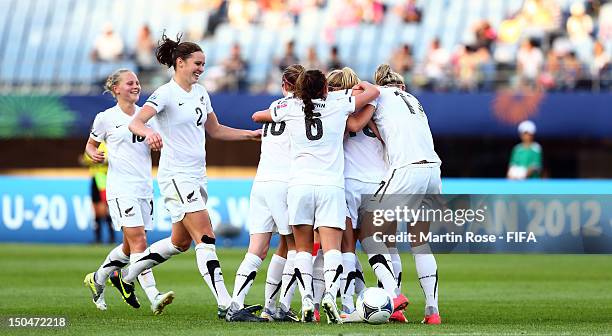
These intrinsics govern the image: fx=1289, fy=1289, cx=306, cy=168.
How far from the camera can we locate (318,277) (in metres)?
10.5

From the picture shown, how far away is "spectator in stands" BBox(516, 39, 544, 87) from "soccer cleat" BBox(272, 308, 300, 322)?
15384 mm

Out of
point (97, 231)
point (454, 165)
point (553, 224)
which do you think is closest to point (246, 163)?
point (454, 165)

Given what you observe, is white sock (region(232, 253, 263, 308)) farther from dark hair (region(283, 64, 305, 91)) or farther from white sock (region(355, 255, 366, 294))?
dark hair (region(283, 64, 305, 91))

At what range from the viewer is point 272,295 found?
34.1 feet

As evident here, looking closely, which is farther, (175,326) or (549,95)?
(549,95)

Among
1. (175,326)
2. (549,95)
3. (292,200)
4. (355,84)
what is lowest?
(175,326)

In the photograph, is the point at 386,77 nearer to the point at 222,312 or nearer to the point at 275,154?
the point at 275,154

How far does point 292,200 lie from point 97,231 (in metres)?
13.7

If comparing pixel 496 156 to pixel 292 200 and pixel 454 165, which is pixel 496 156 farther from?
pixel 292 200

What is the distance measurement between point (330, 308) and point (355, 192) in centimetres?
107

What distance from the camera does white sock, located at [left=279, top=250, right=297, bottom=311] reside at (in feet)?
34.0

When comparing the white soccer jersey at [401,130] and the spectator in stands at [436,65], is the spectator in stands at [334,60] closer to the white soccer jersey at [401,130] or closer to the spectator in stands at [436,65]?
the spectator in stands at [436,65]

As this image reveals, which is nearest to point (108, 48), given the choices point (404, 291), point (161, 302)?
point (404, 291)

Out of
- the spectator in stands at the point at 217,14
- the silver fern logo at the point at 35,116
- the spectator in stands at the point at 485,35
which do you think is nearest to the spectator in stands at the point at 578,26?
the spectator in stands at the point at 485,35
